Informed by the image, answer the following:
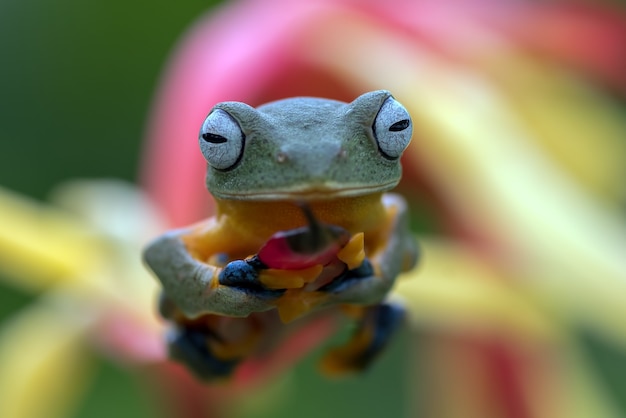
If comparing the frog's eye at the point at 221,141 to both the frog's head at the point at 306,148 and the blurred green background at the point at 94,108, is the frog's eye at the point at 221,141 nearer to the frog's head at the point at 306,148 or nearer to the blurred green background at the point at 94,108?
the frog's head at the point at 306,148

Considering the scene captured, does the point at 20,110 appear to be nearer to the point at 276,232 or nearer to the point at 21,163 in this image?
the point at 21,163

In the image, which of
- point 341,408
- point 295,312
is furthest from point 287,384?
point 295,312

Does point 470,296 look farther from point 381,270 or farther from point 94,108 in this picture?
point 94,108

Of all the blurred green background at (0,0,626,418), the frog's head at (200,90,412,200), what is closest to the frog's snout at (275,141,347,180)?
the frog's head at (200,90,412,200)

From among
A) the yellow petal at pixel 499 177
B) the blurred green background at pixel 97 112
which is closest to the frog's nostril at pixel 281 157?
the yellow petal at pixel 499 177

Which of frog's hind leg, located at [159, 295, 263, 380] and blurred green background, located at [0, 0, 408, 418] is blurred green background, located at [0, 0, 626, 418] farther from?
frog's hind leg, located at [159, 295, 263, 380]

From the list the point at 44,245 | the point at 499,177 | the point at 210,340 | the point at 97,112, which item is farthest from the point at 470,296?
the point at 97,112
